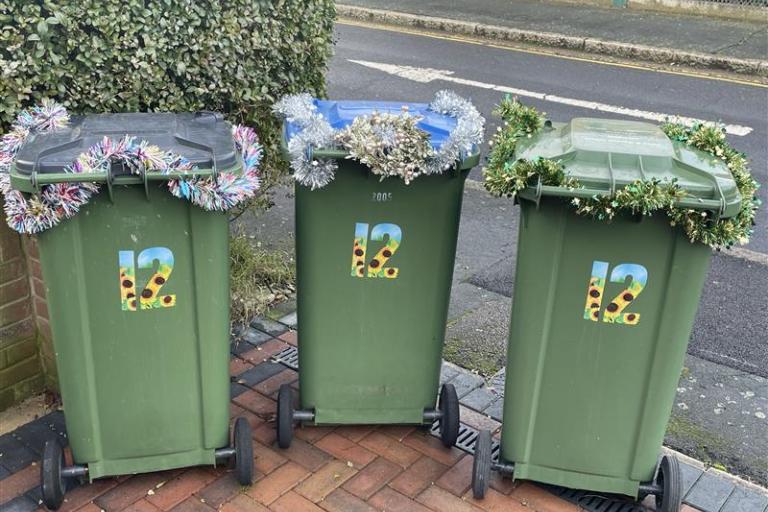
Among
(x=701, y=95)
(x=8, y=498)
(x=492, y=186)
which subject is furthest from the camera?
(x=701, y=95)

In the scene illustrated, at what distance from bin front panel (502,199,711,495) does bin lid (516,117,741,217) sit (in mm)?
157

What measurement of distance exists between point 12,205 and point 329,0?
2193mm

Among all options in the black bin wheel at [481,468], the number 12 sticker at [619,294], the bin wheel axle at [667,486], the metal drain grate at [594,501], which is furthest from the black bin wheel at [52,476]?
the bin wheel axle at [667,486]

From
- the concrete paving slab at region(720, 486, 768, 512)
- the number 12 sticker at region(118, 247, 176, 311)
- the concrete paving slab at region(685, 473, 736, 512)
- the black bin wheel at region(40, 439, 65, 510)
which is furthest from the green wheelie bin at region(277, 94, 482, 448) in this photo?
the concrete paving slab at region(720, 486, 768, 512)

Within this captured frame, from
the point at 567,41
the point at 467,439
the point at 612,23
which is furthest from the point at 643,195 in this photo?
the point at 612,23

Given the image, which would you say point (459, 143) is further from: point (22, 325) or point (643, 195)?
point (22, 325)

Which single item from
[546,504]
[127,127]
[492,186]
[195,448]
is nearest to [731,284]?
[546,504]

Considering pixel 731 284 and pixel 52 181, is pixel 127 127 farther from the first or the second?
pixel 731 284

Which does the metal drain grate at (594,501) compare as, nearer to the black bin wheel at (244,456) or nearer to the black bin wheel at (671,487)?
the black bin wheel at (671,487)

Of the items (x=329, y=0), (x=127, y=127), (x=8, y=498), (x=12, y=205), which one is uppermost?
(x=329, y=0)

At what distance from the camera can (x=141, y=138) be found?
2912 millimetres

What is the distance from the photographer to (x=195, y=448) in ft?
10.9

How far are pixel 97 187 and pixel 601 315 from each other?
1.88 meters

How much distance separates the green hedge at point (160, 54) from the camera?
3.16 m
